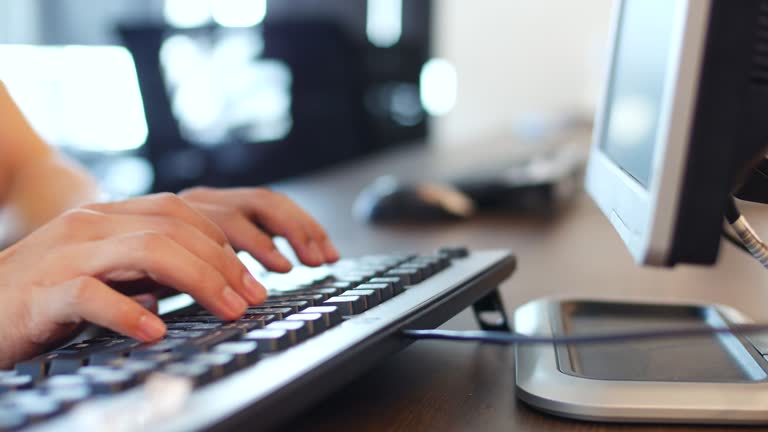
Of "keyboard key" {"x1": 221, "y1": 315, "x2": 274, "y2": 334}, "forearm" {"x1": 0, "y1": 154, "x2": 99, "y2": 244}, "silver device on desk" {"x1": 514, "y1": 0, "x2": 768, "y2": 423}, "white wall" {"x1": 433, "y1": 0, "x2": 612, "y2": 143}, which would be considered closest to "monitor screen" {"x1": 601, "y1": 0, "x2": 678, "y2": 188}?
"silver device on desk" {"x1": 514, "y1": 0, "x2": 768, "y2": 423}

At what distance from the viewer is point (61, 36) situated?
Answer: 222 centimetres

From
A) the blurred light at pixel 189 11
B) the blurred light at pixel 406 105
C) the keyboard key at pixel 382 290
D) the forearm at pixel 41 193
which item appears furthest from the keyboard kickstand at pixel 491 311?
the blurred light at pixel 406 105

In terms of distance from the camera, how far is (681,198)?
36cm

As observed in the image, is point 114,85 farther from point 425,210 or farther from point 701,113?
point 701,113

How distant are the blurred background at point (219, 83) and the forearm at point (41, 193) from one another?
1.12 ft

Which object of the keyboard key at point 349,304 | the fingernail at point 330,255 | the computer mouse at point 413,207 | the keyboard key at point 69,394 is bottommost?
the computer mouse at point 413,207

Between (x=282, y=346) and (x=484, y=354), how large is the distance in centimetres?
19

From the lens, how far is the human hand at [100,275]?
0.41m

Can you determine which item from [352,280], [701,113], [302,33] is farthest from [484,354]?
[302,33]

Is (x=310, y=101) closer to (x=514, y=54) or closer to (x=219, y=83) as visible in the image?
(x=219, y=83)

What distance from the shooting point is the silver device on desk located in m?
0.35

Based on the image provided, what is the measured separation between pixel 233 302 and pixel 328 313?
58mm

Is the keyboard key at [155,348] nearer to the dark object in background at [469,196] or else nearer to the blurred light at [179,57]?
the dark object in background at [469,196]

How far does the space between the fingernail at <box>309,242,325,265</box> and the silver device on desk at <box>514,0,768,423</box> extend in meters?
0.20
